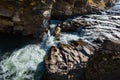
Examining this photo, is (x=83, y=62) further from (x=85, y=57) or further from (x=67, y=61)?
(x=67, y=61)

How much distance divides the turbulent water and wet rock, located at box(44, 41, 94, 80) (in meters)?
0.95

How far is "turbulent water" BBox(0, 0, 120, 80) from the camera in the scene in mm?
15256

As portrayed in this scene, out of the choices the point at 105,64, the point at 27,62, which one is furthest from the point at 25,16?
the point at 105,64

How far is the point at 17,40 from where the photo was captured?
18625 mm

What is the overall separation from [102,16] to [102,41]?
562cm

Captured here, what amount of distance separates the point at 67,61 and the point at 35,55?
2536 mm

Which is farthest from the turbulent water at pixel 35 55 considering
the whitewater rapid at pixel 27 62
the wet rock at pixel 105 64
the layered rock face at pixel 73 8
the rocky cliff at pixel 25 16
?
the layered rock face at pixel 73 8

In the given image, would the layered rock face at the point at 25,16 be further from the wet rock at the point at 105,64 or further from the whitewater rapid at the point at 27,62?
the wet rock at the point at 105,64

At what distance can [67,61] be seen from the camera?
1540 centimetres

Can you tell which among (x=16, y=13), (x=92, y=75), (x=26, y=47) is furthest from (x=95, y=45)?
(x=16, y=13)

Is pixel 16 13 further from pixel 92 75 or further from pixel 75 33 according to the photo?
pixel 92 75

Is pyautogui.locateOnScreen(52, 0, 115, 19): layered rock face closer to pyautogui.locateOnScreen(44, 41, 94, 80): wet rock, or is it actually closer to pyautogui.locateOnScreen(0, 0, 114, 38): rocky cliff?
pyautogui.locateOnScreen(0, 0, 114, 38): rocky cliff

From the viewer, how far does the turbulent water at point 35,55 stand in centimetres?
1526

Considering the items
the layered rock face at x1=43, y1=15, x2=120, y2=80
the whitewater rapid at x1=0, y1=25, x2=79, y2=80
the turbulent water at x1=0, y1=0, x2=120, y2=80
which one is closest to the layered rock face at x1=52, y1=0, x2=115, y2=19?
the turbulent water at x1=0, y1=0, x2=120, y2=80
